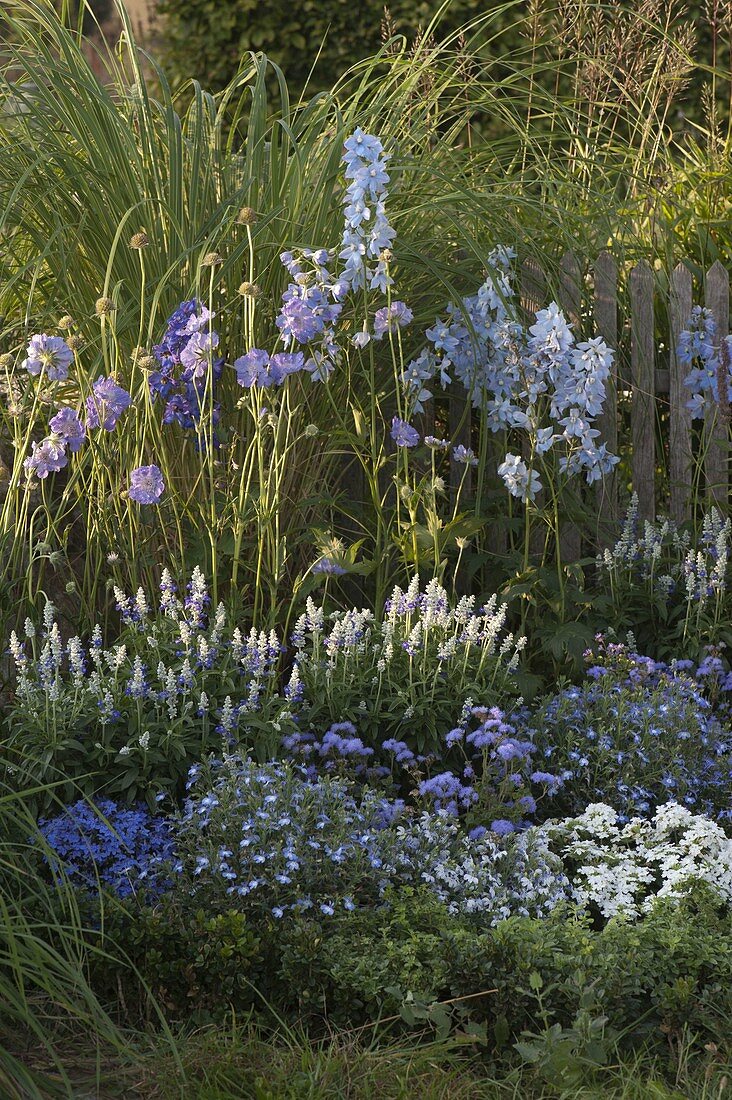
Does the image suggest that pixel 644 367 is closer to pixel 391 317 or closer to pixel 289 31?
pixel 391 317

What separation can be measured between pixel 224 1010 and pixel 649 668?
1.50 metres

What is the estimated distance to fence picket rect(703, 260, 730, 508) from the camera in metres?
3.98

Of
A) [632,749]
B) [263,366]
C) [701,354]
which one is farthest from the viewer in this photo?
[701,354]

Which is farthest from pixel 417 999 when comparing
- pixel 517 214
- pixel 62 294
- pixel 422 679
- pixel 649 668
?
pixel 517 214

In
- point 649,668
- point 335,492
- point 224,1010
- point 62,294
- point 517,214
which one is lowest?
point 224,1010

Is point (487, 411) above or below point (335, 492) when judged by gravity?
above

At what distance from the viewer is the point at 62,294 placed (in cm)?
366

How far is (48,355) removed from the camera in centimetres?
303

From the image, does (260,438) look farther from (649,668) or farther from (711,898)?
(711,898)

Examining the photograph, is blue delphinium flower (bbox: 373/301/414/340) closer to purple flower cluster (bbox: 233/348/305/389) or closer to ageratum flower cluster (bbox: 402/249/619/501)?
ageratum flower cluster (bbox: 402/249/619/501)

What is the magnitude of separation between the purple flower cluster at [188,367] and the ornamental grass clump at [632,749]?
1.17m

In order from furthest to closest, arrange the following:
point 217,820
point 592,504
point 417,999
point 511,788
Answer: point 592,504 → point 511,788 → point 217,820 → point 417,999

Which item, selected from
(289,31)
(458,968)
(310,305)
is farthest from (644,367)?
(289,31)

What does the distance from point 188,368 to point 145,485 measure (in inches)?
12.6
